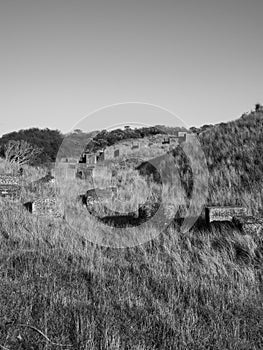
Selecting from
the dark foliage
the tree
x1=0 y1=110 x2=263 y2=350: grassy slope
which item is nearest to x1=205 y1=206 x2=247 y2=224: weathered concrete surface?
x1=0 y1=110 x2=263 y2=350: grassy slope

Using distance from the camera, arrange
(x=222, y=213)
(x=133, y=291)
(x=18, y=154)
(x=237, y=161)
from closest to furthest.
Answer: (x=133, y=291) < (x=222, y=213) < (x=237, y=161) < (x=18, y=154)

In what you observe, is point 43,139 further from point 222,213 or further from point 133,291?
point 133,291

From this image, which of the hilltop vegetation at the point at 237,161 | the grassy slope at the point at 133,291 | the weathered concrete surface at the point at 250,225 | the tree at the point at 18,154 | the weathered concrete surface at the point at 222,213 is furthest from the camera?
the tree at the point at 18,154

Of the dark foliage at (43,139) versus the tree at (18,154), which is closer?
the tree at (18,154)

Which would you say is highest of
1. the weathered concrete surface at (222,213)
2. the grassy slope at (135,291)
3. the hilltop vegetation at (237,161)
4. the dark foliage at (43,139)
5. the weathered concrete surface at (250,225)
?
the dark foliage at (43,139)

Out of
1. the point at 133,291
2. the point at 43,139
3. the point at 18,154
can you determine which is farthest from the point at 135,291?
the point at 43,139

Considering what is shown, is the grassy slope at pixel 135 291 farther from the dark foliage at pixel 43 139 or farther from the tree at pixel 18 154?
the dark foliage at pixel 43 139

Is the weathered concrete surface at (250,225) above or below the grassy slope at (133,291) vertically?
above

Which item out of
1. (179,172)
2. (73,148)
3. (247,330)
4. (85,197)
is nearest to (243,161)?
(179,172)

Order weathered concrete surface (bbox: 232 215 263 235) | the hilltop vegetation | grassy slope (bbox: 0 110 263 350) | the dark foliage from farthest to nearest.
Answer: the dark foliage → the hilltop vegetation → weathered concrete surface (bbox: 232 215 263 235) → grassy slope (bbox: 0 110 263 350)

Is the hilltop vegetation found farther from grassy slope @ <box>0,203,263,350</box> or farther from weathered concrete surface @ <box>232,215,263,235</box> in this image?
grassy slope @ <box>0,203,263,350</box>

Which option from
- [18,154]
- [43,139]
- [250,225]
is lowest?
[250,225]

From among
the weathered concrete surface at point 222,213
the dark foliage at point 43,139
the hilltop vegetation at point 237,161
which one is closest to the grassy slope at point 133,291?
the weathered concrete surface at point 222,213

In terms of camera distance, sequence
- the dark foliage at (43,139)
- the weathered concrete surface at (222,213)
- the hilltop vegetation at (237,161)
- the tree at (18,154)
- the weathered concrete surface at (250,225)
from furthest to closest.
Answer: the dark foliage at (43,139)
the tree at (18,154)
the hilltop vegetation at (237,161)
the weathered concrete surface at (222,213)
the weathered concrete surface at (250,225)
